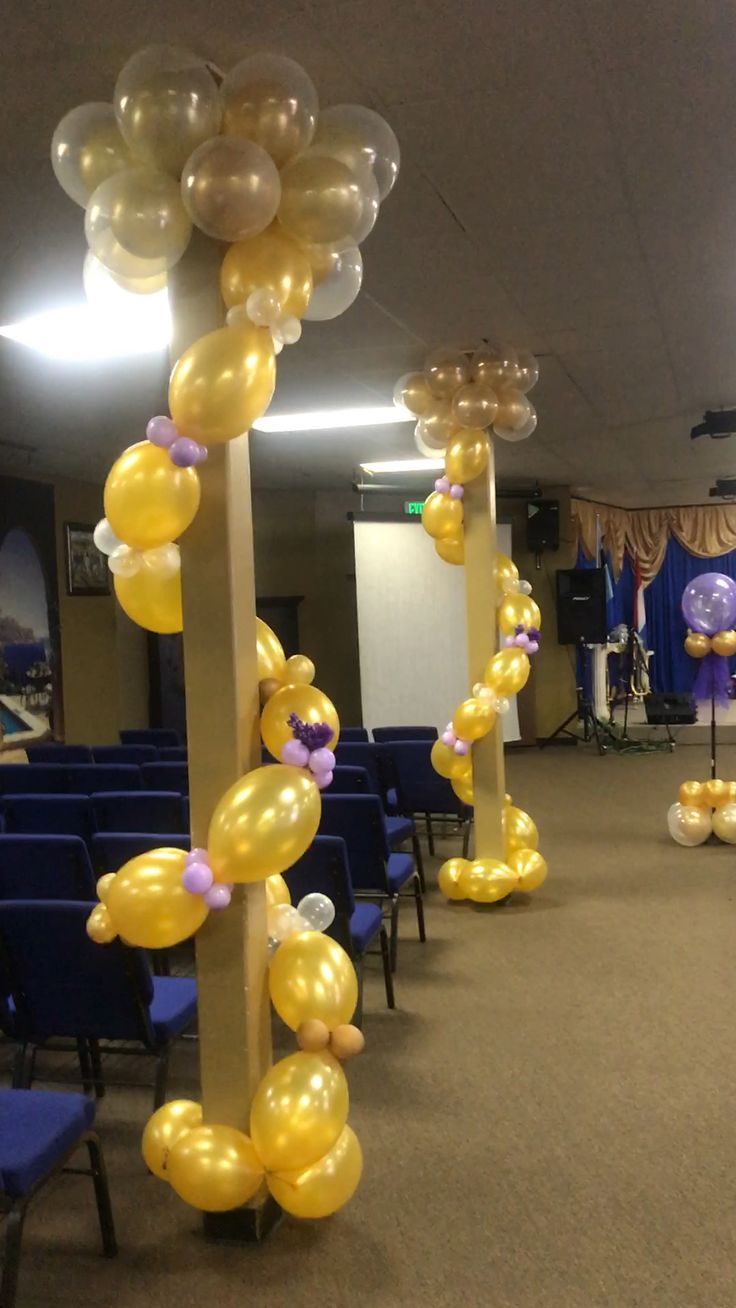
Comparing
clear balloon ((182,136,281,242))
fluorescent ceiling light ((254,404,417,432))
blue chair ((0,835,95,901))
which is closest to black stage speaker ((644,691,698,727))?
fluorescent ceiling light ((254,404,417,432))

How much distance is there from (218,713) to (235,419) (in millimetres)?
767

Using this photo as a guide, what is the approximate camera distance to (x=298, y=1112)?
7.96ft

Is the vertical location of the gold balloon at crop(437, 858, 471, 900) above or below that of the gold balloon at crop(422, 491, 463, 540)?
below

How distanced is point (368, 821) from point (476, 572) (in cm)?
179

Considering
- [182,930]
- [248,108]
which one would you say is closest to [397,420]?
[248,108]

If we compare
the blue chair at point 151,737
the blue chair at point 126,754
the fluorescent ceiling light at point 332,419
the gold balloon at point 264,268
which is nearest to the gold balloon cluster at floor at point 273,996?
the gold balloon at point 264,268

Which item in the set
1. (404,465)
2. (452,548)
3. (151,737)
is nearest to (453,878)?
(452,548)

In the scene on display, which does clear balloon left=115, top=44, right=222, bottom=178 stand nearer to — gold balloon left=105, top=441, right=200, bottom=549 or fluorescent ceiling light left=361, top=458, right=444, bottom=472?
gold balloon left=105, top=441, right=200, bottom=549

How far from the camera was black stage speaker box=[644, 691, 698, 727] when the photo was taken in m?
12.1

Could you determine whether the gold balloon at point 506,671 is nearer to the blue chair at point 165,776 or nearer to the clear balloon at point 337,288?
the blue chair at point 165,776

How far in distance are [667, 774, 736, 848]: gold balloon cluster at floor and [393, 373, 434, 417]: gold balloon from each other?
3329 mm

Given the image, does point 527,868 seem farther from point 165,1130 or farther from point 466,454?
point 165,1130

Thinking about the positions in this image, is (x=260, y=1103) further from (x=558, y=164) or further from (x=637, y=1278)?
(x=558, y=164)

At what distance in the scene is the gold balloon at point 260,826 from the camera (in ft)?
7.80
